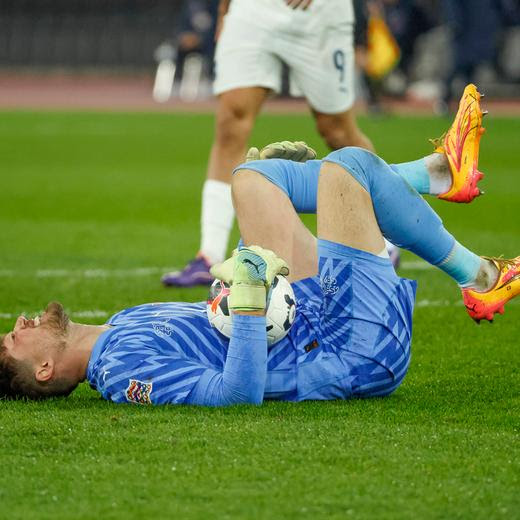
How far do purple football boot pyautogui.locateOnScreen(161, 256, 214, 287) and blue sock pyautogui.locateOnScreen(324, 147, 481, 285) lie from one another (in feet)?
9.28

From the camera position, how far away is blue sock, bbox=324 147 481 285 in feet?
16.4

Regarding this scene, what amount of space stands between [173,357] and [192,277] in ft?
9.81

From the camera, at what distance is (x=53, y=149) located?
17406mm

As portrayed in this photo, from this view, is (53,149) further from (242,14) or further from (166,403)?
(166,403)

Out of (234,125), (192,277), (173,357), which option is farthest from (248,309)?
(234,125)

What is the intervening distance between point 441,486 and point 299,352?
107 centimetres

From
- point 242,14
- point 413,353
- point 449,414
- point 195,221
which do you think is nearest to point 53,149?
point 195,221

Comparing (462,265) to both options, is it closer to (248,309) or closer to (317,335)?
(317,335)

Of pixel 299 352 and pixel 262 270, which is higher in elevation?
pixel 262 270

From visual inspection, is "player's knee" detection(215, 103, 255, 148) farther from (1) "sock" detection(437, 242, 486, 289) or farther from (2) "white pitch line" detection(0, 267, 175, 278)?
(1) "sock" detection(437, 242, 486, 289)

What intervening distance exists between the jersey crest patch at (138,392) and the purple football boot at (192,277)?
292 centimetres

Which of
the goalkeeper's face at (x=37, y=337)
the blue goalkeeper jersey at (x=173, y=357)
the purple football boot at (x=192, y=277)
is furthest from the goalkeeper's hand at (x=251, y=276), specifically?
the purple football boot at (x=192, y=277)

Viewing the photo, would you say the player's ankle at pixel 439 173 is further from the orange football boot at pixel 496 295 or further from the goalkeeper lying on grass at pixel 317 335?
the orange football boot at pixel 496 295

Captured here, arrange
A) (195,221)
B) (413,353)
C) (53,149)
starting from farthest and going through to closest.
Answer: (53,149)
(195,221)
(413,353)
